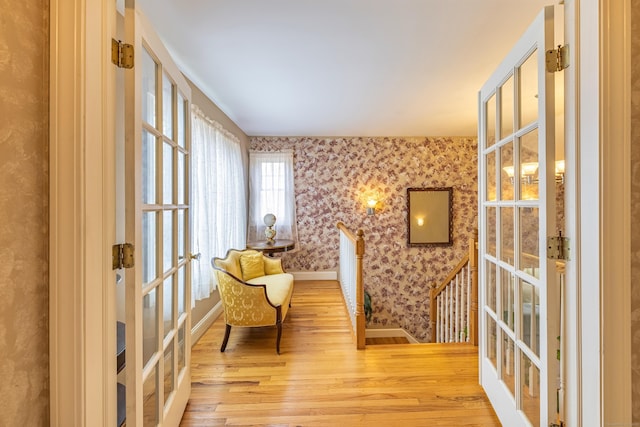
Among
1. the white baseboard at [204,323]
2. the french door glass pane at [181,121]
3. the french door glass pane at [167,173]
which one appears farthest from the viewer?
the white baseboard at [204,323]

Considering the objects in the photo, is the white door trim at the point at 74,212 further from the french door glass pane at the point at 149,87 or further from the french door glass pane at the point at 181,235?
the french door glass pane at the point at 181,235

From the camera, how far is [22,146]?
78cm

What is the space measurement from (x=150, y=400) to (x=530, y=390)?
68.1 inches

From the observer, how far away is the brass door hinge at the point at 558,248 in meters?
1.03

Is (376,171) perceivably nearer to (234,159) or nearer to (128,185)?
(234,159)

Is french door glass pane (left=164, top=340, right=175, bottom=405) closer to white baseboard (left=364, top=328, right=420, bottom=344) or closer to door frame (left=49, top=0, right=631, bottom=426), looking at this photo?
door frame (left=49, top=0, right=631, bottom=426)

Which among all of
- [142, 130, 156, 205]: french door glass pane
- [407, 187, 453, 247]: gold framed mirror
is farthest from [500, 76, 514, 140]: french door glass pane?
[407, 187, 453, 247]: gold framed mirror

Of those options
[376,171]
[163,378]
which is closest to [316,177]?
[376,171]

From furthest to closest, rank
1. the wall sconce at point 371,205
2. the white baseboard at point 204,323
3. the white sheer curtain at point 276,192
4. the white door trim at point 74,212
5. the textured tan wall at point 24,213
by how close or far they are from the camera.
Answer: the wall sconce at point 371,205, the white sheer curtain at point 276,192, the white baseboard at point 204,323, the white door trim at point 74,212, the textured tan wall at point 24,213

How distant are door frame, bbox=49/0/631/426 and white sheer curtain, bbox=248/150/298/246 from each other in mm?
3785

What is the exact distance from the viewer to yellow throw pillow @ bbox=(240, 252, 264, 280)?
3.17m

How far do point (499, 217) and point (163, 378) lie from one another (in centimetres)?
191

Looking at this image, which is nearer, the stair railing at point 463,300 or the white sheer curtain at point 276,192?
the stair railing at point 463,300

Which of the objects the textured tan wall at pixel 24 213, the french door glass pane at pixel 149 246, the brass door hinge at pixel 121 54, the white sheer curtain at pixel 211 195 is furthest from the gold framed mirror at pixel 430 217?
the textured tan wall at pixel 24 213
